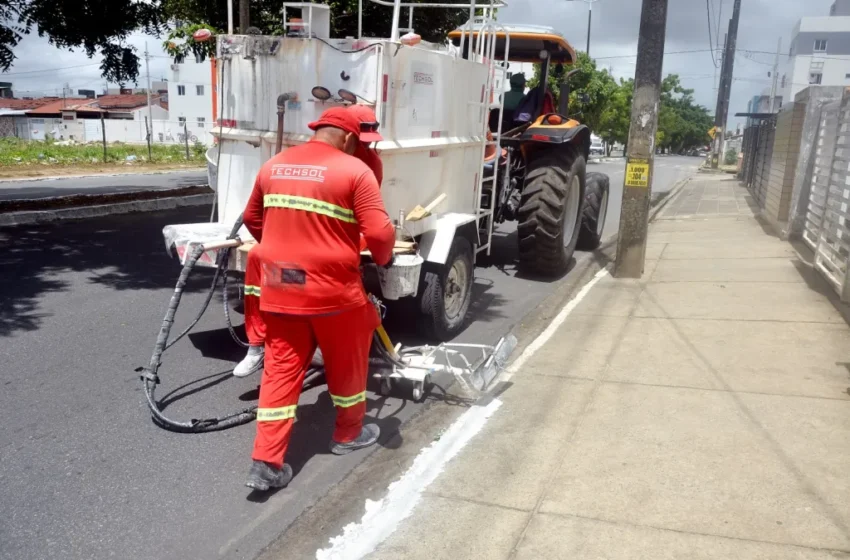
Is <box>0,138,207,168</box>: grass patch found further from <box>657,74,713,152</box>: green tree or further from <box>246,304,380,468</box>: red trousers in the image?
<box>657,74,713,152</box>: green tree

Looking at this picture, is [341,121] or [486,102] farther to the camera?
[486,102]

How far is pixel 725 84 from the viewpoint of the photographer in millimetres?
37156

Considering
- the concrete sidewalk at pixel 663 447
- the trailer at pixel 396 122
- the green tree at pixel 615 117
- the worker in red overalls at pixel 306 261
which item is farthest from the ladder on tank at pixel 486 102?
the green tree at pixel 615 117

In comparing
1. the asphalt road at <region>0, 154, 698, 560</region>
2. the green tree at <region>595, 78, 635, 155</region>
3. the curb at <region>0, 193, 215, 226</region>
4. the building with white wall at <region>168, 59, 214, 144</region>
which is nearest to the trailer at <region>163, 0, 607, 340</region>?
the asphalt road at <region>0, 154, 698, 560</region>

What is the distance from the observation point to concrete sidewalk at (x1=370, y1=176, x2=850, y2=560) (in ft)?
10.9

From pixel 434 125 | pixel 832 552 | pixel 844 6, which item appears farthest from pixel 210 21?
pixel 844 6

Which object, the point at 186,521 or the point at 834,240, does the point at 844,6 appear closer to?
the point at 834,240

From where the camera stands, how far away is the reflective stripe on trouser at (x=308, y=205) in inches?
140

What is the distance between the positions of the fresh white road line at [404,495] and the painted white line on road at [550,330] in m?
0.68

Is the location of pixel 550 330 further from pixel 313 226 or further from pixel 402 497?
pixel 313 226

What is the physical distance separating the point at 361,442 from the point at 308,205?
1394mm

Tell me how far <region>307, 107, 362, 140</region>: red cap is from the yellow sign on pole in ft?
17.4

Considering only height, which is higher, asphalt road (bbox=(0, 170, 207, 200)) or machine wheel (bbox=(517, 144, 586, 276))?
machine wheel (bbox=(517, 144, 586, 276))

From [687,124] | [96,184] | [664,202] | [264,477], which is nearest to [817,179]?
[264,477]
